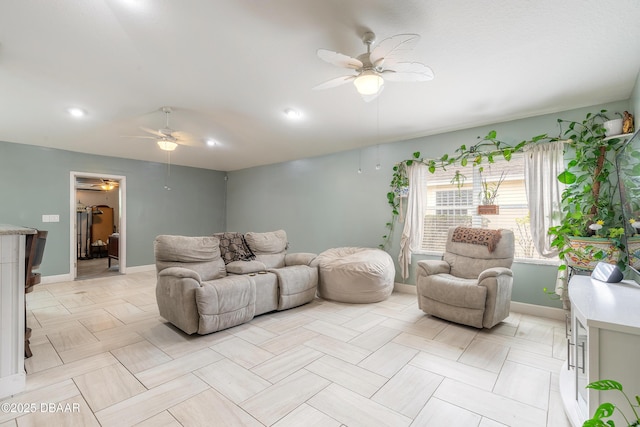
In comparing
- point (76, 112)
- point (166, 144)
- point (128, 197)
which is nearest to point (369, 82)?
point (166, 144)

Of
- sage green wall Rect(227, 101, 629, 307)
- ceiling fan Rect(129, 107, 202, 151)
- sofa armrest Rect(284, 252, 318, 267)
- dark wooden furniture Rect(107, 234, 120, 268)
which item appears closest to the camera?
sage green wall Rect(227, 101, 629, 307)

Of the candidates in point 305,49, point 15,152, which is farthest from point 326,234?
point 15,152

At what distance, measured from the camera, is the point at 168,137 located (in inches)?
145

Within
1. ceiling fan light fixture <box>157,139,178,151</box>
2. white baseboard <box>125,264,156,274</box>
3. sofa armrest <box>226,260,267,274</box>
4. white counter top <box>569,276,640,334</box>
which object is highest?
ceiling fan light fixture <box>157,139,178,151</box>

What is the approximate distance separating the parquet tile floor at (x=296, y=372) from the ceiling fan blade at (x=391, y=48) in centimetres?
227

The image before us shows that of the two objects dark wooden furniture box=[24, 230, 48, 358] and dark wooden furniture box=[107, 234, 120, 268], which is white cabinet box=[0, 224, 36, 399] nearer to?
dark wooden furniture box=[24, 230, 48, 358]

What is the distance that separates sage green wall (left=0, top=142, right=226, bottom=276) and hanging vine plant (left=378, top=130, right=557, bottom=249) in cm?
479

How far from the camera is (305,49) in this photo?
2201 millimetres

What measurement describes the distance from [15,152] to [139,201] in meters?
1.97

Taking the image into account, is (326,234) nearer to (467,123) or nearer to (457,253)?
(457,253)

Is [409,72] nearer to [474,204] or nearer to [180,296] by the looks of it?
[474,204]

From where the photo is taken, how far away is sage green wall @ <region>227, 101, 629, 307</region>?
346 cm

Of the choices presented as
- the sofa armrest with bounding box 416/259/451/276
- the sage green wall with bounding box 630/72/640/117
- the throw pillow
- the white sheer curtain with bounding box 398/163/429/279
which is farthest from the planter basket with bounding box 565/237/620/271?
the throw pillow

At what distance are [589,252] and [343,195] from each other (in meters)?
3.42
